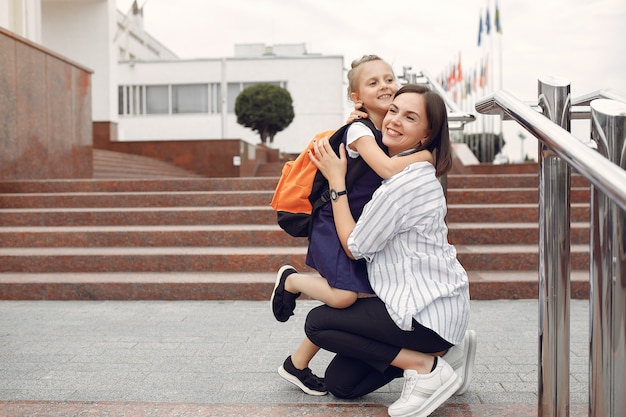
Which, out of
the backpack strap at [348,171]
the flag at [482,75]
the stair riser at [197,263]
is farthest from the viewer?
the flag at [482,75]

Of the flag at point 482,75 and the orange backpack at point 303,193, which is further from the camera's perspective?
the flag at point 482,75

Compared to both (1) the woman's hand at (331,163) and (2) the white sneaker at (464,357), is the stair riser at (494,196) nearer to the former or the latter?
(2) the white sneaker at (464,357)

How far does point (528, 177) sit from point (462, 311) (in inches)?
216

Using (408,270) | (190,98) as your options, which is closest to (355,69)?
(408,270)

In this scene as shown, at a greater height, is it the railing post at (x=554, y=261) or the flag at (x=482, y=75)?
the flag at (x=482, y=75)

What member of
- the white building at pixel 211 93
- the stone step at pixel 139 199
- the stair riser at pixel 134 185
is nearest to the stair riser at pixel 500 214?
the stone step at pixel 139 199

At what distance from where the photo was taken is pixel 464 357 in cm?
256

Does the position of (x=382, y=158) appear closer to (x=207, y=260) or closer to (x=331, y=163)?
(x=331, y=163)

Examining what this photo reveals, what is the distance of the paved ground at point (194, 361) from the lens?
2.51 meters

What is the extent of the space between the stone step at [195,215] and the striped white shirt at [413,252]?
155 inches

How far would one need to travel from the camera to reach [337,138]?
251 centimetres

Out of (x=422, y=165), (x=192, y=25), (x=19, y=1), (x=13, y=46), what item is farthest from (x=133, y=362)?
(x=192, y=25)

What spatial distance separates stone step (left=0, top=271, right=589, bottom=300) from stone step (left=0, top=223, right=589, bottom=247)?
28.3 inches

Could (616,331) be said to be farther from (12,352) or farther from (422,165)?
(12,352)
